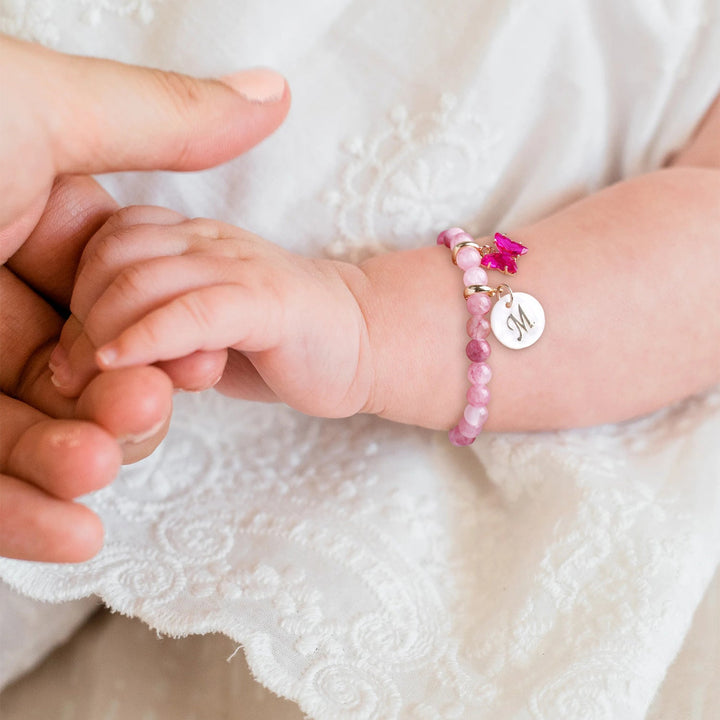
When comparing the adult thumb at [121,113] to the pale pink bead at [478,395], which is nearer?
the adult thumb at [121,113]

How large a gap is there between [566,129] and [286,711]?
629 millimetres

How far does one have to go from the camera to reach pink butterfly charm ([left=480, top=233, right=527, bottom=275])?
0.78 meters

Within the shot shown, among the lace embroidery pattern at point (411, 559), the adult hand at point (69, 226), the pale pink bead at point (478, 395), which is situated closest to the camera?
the adult hand at point (69, 226)

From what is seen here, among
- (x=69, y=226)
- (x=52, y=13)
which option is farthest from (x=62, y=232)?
(x=52, y=13)

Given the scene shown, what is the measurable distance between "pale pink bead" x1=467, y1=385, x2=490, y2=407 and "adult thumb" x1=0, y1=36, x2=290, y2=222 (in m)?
0.29

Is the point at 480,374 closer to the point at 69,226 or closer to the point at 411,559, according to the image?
the point at 411,559

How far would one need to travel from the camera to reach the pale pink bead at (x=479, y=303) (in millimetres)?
761

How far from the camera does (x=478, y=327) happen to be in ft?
2.50

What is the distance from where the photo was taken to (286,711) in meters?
0.75

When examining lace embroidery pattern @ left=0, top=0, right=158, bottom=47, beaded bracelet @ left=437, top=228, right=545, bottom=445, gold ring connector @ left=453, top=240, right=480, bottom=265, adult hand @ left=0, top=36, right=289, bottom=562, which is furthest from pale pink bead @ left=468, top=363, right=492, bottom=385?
lace embroidery pattern @ left=0, top=0, right=158, bottom=47

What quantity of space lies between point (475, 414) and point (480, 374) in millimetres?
40

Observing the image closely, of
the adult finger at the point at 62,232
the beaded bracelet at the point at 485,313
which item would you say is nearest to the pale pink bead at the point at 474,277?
the beaded bracelet at the point at 485,313

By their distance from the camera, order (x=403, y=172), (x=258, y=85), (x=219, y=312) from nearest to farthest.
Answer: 1. (x=219, y=312)
2. (x=258, y=85)
3. (x=403, y=172)

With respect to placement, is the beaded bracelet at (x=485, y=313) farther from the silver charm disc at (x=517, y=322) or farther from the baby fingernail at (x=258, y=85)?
the baby fingernail at (x=258, y=85)
